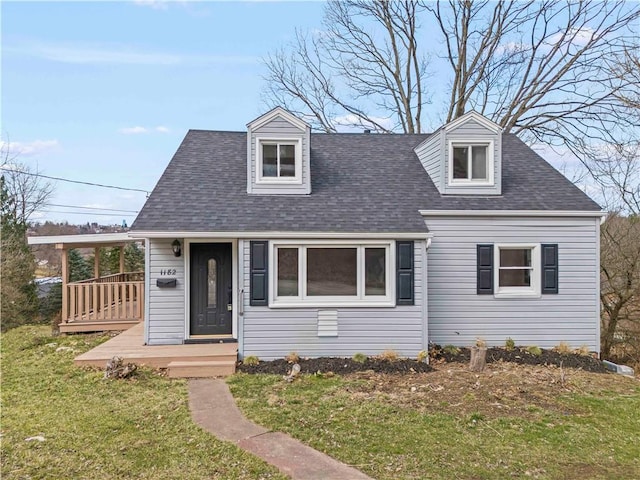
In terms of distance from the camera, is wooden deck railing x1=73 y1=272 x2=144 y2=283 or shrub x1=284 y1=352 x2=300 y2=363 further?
wooden deck railing x1=73 y1=272 x2=144 y2=283

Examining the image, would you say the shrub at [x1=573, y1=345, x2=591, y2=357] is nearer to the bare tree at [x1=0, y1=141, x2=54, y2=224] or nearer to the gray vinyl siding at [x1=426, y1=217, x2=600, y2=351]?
the gray vinyl siding at [x1=426, y1=217, x2=600, y2=351]

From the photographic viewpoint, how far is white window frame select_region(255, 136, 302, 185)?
8.57 m

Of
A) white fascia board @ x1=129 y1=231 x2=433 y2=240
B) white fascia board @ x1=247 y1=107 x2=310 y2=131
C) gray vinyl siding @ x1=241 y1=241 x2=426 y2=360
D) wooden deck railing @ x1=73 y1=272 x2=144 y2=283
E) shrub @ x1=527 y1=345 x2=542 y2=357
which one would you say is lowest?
shrub @ x1=527 y1=345 x2=542 y2=357

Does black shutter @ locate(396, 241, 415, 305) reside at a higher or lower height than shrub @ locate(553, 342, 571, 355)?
higher

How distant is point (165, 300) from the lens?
25.9 ft

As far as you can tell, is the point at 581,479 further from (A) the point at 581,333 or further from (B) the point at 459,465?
(A) the point at 581,333

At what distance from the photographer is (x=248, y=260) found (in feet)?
24.1

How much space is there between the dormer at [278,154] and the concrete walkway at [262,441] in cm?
456

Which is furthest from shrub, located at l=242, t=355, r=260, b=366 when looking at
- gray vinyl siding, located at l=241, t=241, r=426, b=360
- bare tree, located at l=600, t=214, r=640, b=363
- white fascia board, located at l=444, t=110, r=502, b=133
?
bare tree, located at l=600, t=214, r=640, b=363

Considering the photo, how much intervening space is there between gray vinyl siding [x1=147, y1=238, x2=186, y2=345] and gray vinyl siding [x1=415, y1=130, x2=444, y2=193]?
6.16m

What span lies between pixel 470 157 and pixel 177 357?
25.6ft

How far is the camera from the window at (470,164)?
9.00 meters

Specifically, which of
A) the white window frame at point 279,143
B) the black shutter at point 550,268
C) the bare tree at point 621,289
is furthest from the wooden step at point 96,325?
the bare tree at point 621,289

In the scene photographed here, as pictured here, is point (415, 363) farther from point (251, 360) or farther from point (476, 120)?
point (476, 120)
